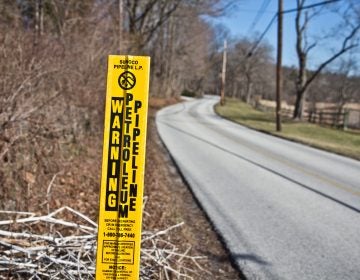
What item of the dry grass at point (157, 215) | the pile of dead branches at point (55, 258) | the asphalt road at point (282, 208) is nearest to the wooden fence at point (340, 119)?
the asphalt road at point (282, 208)

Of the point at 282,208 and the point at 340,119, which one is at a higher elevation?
the point at 340,119

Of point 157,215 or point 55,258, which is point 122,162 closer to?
point 55,258

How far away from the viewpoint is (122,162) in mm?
2660

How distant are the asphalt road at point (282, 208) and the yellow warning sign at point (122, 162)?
249 centimetres

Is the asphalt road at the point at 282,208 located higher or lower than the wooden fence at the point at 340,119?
lower

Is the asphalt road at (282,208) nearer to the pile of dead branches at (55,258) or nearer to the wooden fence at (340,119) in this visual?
the pile of dead branches at (55,258)

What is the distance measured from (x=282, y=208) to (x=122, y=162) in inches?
212

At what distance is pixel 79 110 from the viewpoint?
11.0m

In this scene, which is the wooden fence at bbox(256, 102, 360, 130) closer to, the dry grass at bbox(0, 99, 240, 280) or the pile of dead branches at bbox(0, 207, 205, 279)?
the dry grass at bbox(0, 99, 240, 280)

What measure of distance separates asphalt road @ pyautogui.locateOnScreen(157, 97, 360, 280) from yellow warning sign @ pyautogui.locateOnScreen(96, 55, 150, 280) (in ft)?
8.17

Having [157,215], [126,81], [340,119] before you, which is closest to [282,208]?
[157,215]

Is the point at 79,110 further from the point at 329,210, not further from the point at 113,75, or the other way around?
the point at 113,75

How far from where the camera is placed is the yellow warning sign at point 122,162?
2.65 metres

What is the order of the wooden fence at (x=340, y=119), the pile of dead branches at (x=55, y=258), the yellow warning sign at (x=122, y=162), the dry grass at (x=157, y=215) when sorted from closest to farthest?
1. the yellow warning sign at (x=122, y=162)
2. the pile of dead branches at (x=55, y=258)
3. the dry grass at (x=157, y=215)
4. the wooden fence at (x=340, y=119)
